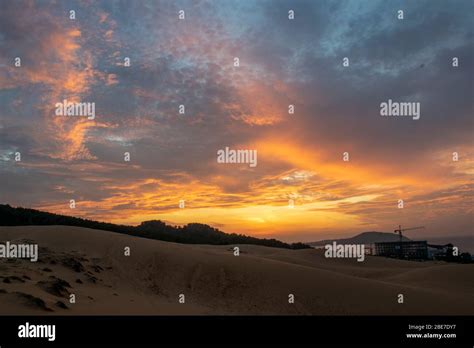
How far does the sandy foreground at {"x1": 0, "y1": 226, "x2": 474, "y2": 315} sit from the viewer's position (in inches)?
561

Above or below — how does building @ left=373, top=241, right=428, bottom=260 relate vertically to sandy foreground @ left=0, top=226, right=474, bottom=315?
below

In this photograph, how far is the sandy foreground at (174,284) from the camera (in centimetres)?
1426

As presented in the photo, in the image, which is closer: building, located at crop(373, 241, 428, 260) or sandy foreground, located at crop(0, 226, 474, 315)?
sandy foreground, located at crop(0, 226, 474, 315)

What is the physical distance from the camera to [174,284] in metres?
20.2

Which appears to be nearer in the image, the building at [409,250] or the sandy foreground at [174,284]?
the sandy foreground at [174,284]

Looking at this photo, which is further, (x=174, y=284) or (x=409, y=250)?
(x=409, y=250)

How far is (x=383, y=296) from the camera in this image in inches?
770

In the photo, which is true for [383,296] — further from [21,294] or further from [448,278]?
[21,294]

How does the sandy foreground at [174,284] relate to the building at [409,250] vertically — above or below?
above

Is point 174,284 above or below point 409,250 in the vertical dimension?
above
